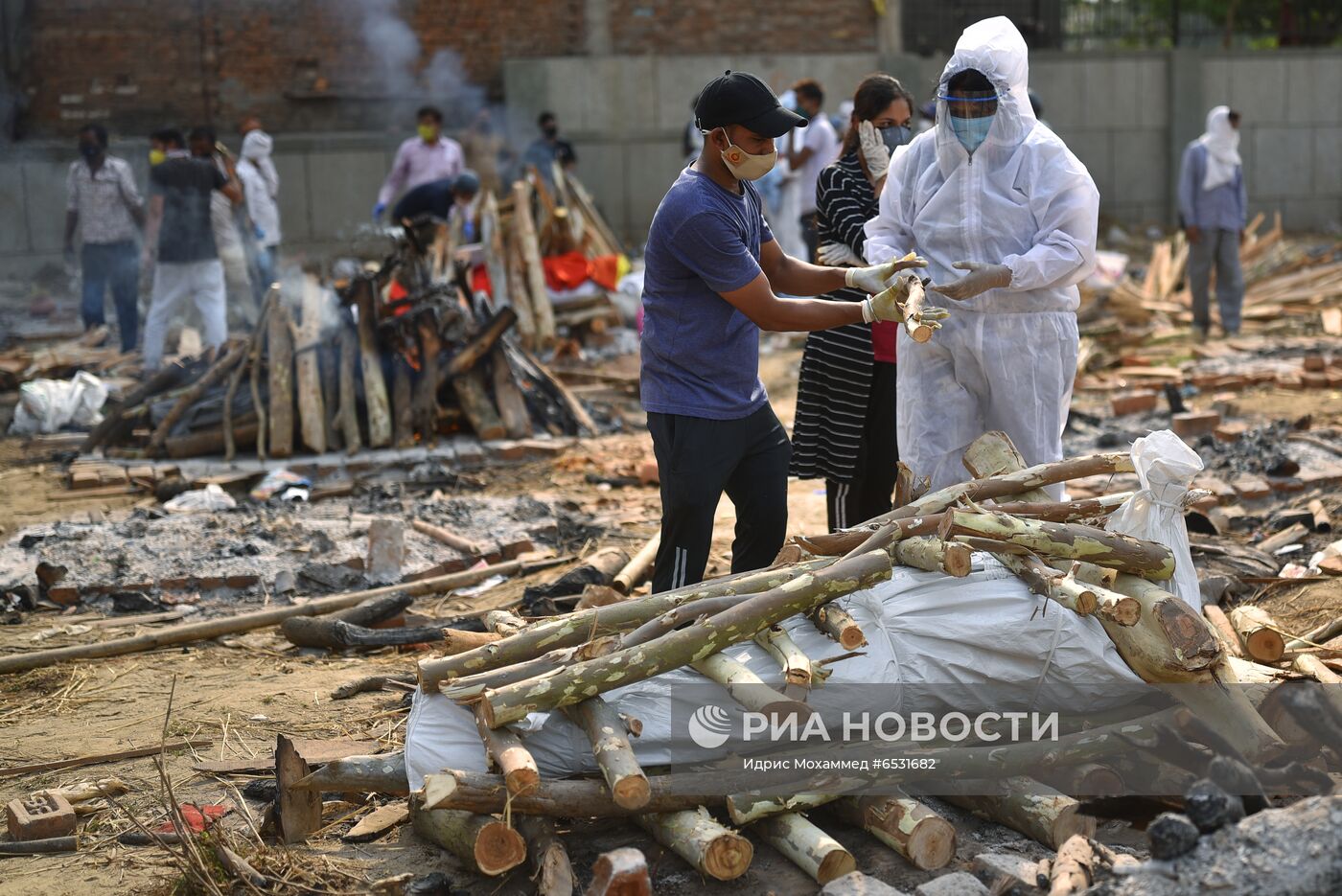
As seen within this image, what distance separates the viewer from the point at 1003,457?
4301 mm

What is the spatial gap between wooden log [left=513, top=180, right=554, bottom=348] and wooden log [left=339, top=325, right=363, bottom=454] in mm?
2754

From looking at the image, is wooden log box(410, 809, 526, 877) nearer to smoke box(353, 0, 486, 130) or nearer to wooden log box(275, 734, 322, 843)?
wooden log box(275, 734, 322, 843)

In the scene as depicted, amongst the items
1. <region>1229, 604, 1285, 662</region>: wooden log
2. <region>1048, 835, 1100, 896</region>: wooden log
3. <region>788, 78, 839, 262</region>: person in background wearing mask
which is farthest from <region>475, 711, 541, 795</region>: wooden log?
<region>788, 78, 839, 262</region>: person in background wearing mask

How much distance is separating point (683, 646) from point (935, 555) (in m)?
0.79

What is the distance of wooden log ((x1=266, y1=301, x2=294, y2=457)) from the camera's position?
27.9 ft

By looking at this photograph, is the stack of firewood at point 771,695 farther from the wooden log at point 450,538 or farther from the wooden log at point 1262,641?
the wooden log at point 450,538

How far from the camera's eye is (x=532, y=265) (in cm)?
1185

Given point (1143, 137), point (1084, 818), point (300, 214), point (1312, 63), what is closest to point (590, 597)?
point (1084, 818)

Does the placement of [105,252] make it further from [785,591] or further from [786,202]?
[785,591]

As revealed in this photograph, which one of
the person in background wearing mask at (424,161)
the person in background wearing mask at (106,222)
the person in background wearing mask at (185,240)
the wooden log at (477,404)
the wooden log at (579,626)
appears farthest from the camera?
the person in background wearing mask at (424,161)

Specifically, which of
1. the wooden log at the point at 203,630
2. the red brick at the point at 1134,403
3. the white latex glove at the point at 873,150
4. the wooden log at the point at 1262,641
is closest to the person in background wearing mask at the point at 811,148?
the red brick at the point at 1134,403

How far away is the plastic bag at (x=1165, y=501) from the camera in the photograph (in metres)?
3.81

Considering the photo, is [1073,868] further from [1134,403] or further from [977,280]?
[1134,403]

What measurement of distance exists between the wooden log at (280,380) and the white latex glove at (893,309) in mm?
5394
